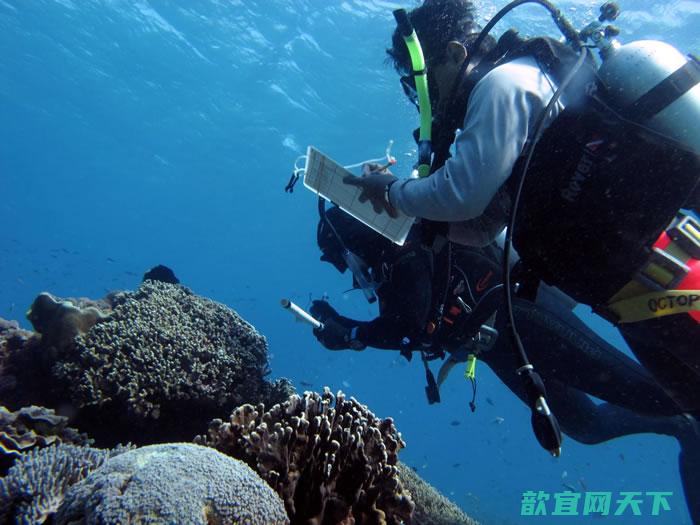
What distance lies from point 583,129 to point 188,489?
3.02 m

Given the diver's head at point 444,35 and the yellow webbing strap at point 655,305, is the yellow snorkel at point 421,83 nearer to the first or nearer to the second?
the diver's head at point 444,35

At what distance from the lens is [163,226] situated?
3501 inches

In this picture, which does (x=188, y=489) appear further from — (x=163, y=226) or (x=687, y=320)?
(x=163, y=226)

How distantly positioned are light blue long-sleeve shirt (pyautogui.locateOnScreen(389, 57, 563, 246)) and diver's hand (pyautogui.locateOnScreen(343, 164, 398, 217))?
29.1 inches

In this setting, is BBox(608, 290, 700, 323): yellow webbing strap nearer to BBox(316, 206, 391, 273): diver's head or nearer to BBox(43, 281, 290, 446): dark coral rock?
BBox(316, 206, 391, 273): diver's head

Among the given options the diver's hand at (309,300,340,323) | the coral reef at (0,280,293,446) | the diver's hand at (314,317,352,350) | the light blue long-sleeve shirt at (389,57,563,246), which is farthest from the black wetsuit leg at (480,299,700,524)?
the coral reef at (0,280,293,446)

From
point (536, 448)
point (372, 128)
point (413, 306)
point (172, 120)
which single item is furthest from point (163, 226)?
point (413, 306)

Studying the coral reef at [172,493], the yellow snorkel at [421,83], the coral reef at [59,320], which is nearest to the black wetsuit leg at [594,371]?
the yellow snorkel at [421,83]

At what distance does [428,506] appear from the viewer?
6020 millimetres

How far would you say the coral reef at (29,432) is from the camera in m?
3.71

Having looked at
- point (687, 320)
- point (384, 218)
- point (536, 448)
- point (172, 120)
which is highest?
point (687, 320)

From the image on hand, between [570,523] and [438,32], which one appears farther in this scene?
[570,523]

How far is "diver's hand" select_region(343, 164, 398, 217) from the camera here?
3.82 metres

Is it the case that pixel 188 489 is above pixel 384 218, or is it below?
below
